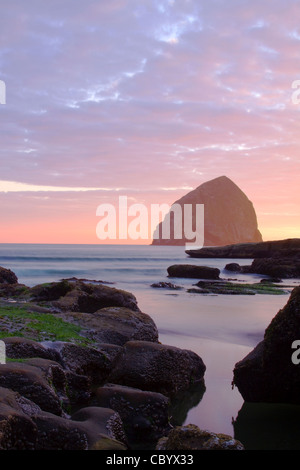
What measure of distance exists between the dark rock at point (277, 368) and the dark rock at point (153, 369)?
1244mm

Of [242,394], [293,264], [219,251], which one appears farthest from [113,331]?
[219,251]

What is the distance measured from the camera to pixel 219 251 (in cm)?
10938

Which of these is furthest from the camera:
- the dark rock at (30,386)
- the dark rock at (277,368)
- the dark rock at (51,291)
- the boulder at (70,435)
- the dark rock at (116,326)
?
the dark rock at (51,291)

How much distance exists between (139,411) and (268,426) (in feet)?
7.25

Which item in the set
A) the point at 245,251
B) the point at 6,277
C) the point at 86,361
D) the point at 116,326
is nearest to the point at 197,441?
the point at 86,361

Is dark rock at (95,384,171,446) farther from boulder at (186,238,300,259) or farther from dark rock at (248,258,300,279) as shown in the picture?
boulder at (186,238,300,259)

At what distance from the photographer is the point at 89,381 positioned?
9.27m

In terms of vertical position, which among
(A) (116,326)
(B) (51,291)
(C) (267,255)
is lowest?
(C) (267,255)

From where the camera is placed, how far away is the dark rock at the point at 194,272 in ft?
151

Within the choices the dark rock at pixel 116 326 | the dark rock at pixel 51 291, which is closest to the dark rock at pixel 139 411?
the dark rock at pixel 116 326

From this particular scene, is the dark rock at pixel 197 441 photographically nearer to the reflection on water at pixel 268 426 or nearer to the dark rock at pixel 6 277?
the reflection on water at pixel 268 426

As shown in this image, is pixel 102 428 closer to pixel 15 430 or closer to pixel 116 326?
pixel 15 430

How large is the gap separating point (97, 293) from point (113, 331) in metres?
5.64
